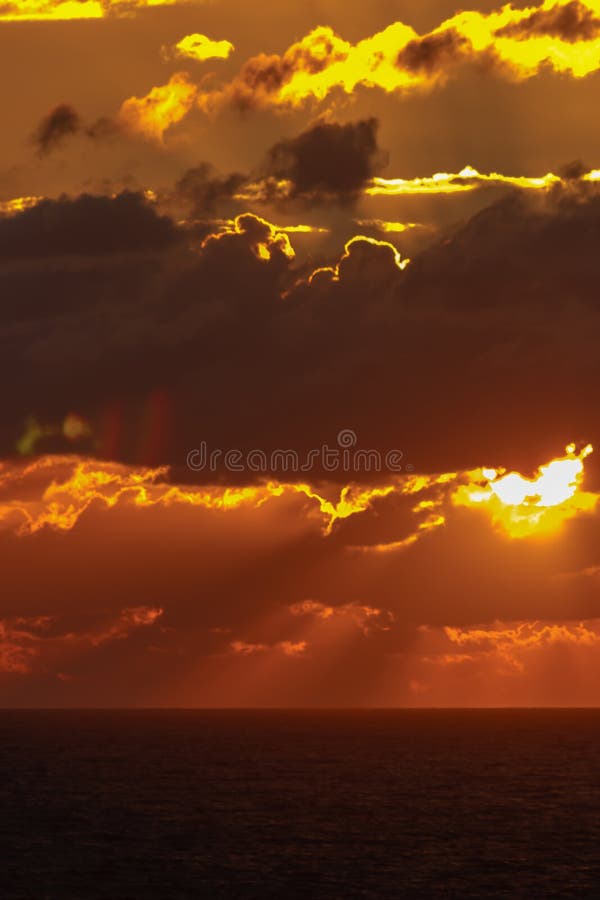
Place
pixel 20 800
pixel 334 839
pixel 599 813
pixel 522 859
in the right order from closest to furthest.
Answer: pixel 522 859, pixel 334 839, pixel 599 813, pixel 20 800

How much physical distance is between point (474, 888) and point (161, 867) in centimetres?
2716

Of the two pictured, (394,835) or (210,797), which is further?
(210,797)

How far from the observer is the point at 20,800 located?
187625 millimetres

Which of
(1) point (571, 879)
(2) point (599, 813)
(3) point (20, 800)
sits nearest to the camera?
(1) point (571, 879)

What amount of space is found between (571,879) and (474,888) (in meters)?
9.45

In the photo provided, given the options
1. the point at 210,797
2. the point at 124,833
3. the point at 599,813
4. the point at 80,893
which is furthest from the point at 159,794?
the point at 80,893

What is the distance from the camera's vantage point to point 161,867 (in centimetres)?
12500

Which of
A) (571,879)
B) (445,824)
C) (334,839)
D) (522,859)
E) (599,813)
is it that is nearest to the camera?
(571,879)

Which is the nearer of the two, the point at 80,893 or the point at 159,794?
the point at 80,893

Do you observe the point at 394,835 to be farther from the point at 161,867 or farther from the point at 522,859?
the point at 161,867

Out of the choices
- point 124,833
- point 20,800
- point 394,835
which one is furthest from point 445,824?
point 20,800

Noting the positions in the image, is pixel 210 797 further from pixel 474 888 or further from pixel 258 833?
pixel 474 888

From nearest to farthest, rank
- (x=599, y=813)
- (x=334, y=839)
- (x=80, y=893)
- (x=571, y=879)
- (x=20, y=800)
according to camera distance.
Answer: (x=80, y=893) < (x=571, y=879) < (x=334, y=839) < (x=599, y=813) < (x=20, y=800)

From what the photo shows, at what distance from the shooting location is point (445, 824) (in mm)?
159125
